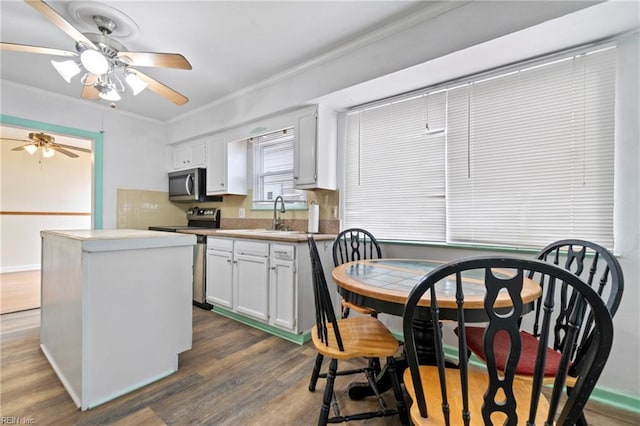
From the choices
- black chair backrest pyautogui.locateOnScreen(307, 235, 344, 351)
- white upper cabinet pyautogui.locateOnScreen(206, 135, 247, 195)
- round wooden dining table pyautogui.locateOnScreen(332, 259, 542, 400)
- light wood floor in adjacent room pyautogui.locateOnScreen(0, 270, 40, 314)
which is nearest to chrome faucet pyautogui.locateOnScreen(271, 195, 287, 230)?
white upper cabinet pyautogui.locateOnScreen(206, 135, 247, 195)

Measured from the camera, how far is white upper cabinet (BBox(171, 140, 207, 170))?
407 cm

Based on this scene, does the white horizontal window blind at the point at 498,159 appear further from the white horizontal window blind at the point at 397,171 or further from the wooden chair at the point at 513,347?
the wooden chair at the point at 513,347

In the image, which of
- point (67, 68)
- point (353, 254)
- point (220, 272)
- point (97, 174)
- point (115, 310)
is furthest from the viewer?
point (97, 174)

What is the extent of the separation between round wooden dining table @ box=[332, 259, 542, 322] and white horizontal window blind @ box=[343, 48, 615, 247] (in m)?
0.69

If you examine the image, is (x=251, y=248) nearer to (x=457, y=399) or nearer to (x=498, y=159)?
(x=457, y=399)

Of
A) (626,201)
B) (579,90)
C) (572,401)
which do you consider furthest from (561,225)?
(572,401)

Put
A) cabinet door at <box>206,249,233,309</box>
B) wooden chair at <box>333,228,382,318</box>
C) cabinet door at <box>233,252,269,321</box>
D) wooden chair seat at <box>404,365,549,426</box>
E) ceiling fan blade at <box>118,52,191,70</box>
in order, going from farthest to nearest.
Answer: cabinet door at <box>206,249,233,309</box> → cabinet door at <box>233,252,269,321</box> → wooden chair at <box>333,228,382,318</box> → ceiling fan blade at <box>118,52,191,70</box> → wooden chair seat at <box>404,365,549,426</box>

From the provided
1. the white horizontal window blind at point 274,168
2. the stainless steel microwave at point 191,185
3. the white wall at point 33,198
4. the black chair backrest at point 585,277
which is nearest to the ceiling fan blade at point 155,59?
the white horizontal window blind at point 274,168

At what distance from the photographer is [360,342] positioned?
144cm

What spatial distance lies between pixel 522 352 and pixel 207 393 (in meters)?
1.75

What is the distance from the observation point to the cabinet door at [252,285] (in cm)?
263

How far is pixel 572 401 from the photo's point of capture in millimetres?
746

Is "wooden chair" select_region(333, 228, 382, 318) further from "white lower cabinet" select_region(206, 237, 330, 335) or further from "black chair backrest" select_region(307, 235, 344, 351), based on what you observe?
"black chair backrest" select_region(307, 235, 344, 351)

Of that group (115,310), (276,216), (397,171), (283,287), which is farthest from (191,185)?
(397,171)
